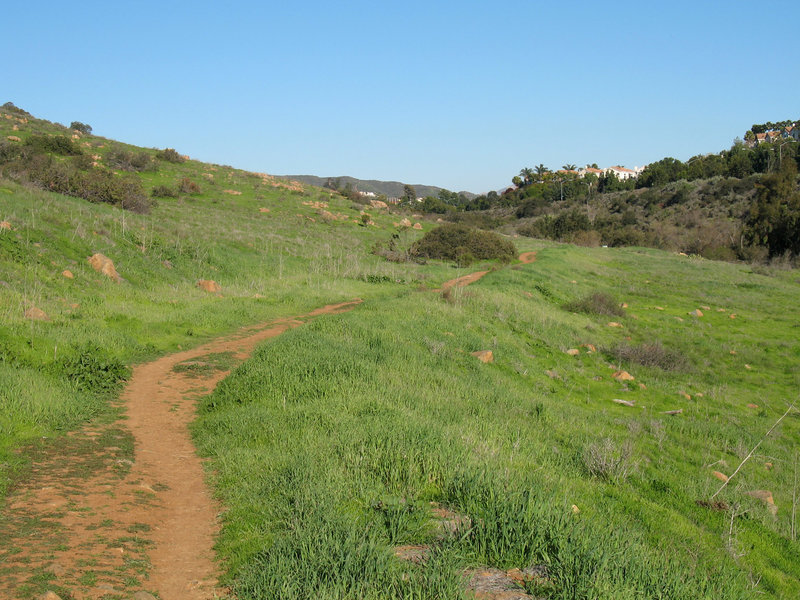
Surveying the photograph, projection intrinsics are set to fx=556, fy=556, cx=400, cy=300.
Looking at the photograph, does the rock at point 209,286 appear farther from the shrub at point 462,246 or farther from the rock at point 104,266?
the shrub at point 462,246

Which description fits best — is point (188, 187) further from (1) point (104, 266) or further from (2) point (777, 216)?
(2) point (777, 216)

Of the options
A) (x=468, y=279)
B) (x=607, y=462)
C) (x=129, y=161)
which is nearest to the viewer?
(x=607, y=462)

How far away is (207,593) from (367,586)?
1209 mm

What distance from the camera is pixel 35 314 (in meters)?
10.5

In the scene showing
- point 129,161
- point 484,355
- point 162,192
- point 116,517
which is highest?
point 129,161

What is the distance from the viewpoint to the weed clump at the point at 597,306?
23516 millimetres

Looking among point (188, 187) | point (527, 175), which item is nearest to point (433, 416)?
point (188, 187)

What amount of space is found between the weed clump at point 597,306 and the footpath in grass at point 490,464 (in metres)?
6.04

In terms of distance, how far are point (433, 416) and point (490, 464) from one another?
2137 mm

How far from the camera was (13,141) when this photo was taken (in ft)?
125

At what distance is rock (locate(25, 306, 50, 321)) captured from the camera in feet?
33.6

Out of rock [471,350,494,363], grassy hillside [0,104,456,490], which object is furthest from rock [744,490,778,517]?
grassy hillside [0,104,456,490]

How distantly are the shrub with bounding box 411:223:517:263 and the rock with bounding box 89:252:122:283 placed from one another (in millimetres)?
23899

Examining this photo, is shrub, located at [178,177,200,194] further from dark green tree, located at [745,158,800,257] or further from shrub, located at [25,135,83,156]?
dark green tree, located at [745,158,800,257]
